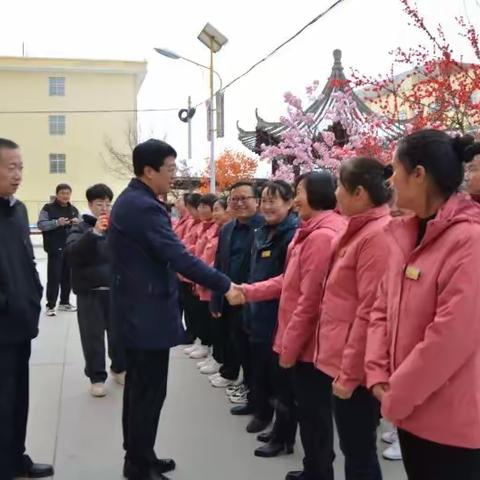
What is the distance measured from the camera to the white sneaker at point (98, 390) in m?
4.53

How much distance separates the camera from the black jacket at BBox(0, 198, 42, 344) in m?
2.82

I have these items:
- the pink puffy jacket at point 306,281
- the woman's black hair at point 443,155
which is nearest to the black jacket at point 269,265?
the pink puffy jacket at point 306,281

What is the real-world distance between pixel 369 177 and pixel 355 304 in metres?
0.52

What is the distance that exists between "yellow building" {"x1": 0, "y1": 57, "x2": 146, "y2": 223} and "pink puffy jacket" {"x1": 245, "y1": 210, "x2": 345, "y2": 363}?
111 feet

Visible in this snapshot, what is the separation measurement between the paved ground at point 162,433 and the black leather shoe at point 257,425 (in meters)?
0.07

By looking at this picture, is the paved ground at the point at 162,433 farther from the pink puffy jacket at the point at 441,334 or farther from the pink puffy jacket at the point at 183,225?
the pink puffy jacket at the point at 183,225

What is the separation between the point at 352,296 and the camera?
2.37m

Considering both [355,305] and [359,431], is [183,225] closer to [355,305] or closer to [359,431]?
[355,305]

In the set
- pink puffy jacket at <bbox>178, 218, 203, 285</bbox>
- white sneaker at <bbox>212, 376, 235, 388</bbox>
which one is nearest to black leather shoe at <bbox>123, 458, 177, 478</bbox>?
white sneaker at <bbox>212, 376, 235, 388</bbox>

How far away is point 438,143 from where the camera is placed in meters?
1.72

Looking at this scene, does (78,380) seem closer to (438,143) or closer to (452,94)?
(452,94)

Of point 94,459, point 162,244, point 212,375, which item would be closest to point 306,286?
point 162,244

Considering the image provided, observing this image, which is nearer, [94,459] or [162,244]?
[162,244]

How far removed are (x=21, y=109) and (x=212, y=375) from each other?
35.1 meters
